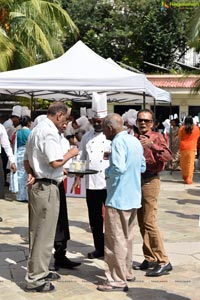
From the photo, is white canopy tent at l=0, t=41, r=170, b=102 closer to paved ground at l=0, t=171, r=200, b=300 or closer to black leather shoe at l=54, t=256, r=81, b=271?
paved ground at l=0, t=171, r=200, b=300

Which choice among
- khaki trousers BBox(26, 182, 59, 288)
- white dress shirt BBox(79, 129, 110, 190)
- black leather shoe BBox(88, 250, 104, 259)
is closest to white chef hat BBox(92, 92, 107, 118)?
white dress shirt BBox(79, 129, 110, 190)

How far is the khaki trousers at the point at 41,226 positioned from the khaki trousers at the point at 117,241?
514mm

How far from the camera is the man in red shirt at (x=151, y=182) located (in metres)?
5.06

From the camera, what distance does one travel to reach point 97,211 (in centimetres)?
583

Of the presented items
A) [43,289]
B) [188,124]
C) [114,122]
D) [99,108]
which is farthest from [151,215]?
[188,124]

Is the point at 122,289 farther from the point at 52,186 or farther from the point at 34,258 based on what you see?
the point at 52,186

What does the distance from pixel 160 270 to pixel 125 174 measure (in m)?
1.26

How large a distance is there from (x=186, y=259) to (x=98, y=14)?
95.0 ft

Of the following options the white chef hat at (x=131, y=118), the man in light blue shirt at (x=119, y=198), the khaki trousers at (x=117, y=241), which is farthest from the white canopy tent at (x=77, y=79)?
the khaki trousers at (x=117, y=241)

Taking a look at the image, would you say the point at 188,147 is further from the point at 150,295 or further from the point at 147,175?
the point at 150,295

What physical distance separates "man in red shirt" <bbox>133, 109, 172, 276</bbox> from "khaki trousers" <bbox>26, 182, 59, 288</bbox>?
977 millimetres

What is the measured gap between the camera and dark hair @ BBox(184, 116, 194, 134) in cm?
1264

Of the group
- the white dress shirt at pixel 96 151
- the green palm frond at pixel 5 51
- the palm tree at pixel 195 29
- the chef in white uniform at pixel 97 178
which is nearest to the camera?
the chef in white uniform at pixel 97 178

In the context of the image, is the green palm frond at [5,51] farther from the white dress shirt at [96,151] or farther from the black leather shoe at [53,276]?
the black leather shoe at [53,276]
